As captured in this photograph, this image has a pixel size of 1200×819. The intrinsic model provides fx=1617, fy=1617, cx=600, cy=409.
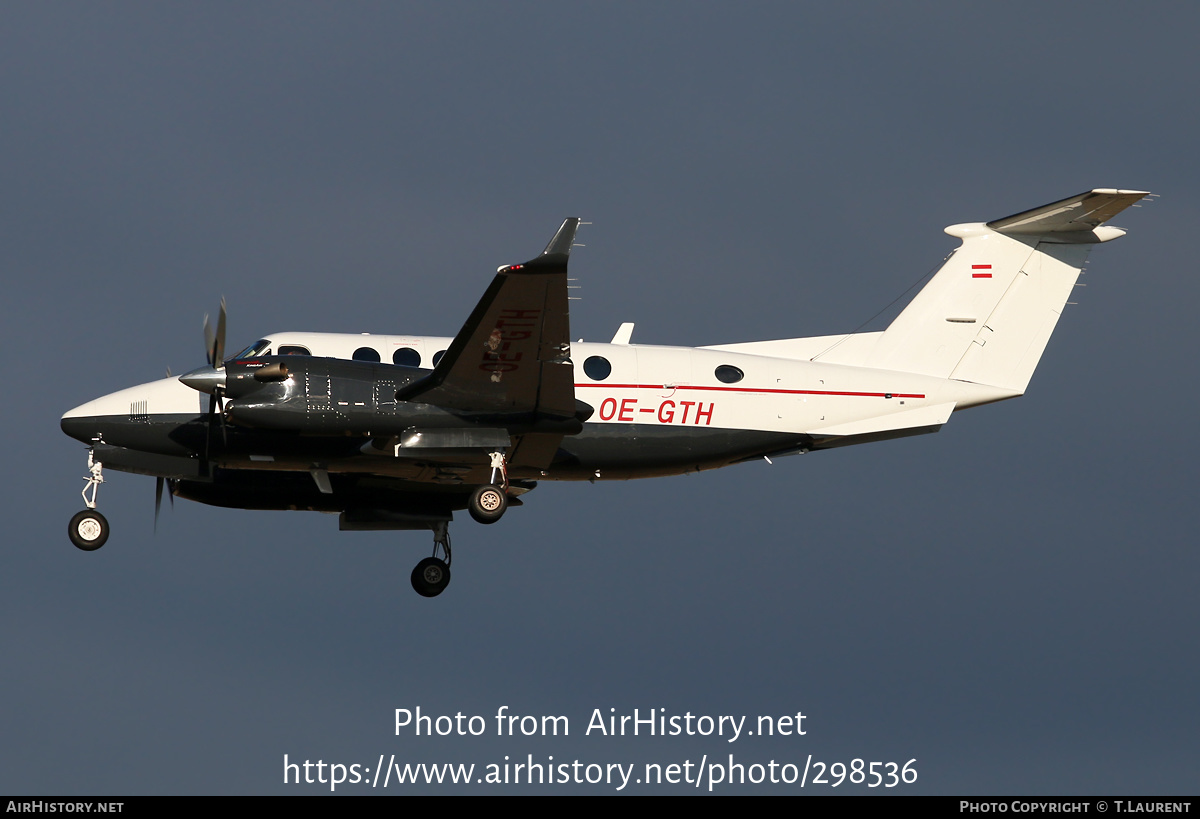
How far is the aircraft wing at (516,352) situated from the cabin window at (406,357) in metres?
0.72

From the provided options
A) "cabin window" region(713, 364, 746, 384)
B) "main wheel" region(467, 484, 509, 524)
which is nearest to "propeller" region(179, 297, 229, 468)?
"main wheel" region(467, 484, 509, 524)

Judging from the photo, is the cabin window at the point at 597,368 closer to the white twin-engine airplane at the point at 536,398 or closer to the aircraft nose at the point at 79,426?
the white twin-engine airplane at the point at 536,398

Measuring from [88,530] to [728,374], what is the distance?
32.3ft

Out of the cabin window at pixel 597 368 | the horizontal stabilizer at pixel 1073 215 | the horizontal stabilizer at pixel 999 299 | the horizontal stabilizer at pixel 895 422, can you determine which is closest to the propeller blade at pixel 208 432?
the cabin window at pixel 597 368

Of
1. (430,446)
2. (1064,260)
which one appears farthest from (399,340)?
(1064,260)

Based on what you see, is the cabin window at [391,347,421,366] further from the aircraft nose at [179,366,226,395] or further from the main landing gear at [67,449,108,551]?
the main landing gear at [67,449,108,551]

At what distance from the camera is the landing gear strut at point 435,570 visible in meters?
27.2

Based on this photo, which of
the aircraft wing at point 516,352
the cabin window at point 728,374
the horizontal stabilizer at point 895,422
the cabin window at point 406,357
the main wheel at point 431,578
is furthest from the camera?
the main wheel at point 431,578

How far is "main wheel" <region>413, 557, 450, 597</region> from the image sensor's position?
89.3 feet

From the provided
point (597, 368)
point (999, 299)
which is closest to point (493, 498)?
point (597, 368)

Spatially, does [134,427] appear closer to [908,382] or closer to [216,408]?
[216,408]

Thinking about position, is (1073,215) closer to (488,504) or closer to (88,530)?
(488,504)

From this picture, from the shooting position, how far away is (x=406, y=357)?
2422cm

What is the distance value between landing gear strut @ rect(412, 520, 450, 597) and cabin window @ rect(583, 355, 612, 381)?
4.36 meters
